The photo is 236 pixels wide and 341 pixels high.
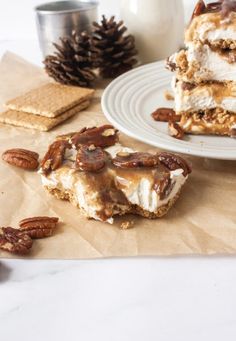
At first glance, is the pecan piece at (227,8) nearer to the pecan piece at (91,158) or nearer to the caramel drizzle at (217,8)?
the caramel drizzle at (217,8)

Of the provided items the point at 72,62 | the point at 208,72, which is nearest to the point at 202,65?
the point at 208,72

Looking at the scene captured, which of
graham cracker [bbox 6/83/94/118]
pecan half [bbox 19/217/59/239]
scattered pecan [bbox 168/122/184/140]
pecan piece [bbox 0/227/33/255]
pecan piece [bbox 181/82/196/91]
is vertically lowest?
graham cracker [bbox 6/83/94/118]

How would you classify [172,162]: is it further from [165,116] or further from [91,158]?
[165,116]

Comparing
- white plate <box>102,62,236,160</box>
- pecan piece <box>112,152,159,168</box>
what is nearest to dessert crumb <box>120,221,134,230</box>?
pecan piece <box>112,152,159,168</box>

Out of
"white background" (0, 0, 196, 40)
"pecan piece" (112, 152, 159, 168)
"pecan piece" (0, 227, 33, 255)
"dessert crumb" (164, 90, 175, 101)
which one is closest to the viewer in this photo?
"pecan piece" (0, 227, 33, 255)

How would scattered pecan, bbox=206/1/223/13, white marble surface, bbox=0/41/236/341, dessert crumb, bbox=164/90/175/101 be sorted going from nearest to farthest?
1. white marble surface, bbox=0/41/236/341
2. scattered pecan, bbox=206/1/223/13
3. dessert crumb, bbox=164/90/175/101
